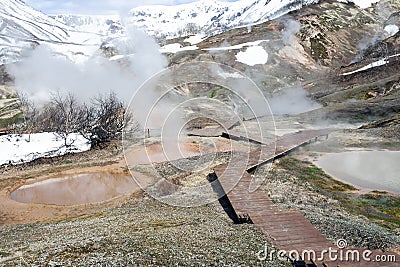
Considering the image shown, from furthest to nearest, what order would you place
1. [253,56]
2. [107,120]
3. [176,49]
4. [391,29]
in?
1. [391,29]
2. [176,49]
3. [253,56]
4. [107,120]

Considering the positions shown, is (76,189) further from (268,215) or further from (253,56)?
(253,56)

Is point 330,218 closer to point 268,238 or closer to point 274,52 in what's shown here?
point 268,238

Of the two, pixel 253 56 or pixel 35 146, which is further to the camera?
pixel 253 56

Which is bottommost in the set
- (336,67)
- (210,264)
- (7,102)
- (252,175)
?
(210,264)

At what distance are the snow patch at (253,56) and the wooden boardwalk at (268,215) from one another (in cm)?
4286

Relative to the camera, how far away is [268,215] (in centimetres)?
1522

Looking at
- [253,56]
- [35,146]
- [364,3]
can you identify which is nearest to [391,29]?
[364,3]

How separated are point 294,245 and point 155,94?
32385 millimetres

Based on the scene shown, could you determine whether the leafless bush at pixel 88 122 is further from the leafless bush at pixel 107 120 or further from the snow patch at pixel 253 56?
the snow patch at pixel 253 56

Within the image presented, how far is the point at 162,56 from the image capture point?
63344mm

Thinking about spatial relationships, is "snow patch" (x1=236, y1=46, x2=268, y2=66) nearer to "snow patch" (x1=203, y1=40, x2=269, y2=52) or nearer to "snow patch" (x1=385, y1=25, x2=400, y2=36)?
"snow patch" (x1=203, y1=40, x2=269, y2=52)

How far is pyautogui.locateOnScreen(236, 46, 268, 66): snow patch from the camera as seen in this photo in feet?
214

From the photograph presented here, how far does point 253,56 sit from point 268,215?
179 ft

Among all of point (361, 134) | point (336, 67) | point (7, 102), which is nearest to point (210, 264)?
point (361, 134)
